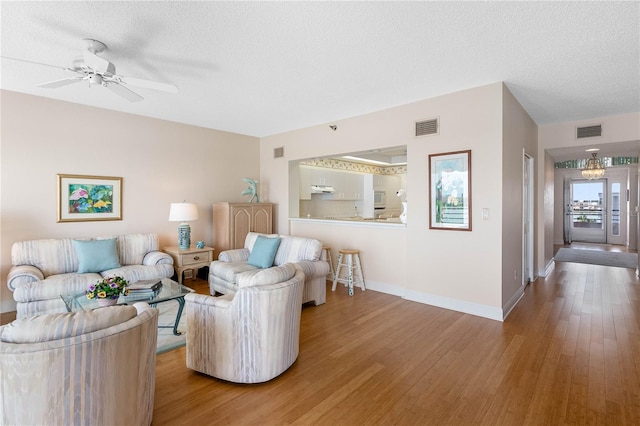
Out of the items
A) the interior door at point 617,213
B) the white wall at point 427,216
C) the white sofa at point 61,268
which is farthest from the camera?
the interior door at point 617,213

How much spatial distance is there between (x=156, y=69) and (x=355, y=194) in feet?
19.2

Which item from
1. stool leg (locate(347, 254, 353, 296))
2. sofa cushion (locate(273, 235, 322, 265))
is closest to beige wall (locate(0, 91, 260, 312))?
sofa cushion (locate(273, 235, 322, 265))

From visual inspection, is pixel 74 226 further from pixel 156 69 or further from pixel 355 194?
pixel 355 194

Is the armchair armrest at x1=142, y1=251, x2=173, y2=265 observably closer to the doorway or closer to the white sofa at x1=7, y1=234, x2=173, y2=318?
the white sofa at x1=7, y1=234, x2=173, y2=318

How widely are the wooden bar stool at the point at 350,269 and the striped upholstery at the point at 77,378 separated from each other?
3.38 metres

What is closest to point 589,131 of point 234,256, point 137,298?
point 234,256

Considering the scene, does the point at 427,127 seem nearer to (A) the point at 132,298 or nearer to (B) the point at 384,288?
(B) the point at 384,288

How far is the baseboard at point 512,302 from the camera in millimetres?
3733

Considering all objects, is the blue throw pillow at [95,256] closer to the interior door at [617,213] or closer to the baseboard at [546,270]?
the baseboard at [546,270]

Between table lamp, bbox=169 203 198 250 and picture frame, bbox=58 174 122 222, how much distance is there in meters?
0.79

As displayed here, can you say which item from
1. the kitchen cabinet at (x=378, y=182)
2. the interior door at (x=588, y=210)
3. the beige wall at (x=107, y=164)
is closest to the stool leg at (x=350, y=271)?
the beige wall at (x=107, y=164)

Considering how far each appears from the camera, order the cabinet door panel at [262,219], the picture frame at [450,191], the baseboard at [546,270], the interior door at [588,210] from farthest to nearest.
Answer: the interior door at [588,210], the cabinet door panel at [262,219], the baseboard at [546,270], the picture frame at [450,191]

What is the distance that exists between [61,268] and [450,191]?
16.5 feet

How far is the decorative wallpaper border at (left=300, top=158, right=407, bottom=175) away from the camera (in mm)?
7204
